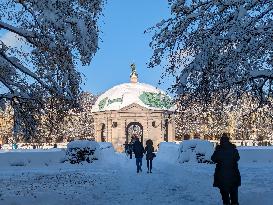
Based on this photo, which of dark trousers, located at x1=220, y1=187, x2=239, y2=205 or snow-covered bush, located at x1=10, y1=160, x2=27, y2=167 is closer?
dark trousers, located at x1=220, y1=187, x2=239, y2=205

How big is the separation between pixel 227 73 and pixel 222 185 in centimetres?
208

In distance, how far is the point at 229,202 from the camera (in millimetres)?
9406

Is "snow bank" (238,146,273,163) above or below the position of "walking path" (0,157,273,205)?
above

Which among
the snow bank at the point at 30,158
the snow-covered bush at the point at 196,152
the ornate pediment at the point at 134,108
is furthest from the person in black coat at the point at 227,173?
the ornate pediment at the point at 134,108

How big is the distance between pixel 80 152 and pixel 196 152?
6157 millimetres

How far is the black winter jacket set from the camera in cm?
927

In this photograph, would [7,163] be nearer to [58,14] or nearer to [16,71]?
[16,71]

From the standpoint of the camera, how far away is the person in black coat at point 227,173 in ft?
30.4

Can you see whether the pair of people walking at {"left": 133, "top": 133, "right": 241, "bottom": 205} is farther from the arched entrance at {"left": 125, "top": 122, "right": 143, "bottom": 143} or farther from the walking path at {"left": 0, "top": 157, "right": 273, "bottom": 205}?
the arched entrance at {"left": 125, "top": 122, "right": 143, "bottom": 143}

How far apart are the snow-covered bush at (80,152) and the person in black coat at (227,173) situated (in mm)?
17540

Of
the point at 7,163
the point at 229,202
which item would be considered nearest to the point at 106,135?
the point at 7,163

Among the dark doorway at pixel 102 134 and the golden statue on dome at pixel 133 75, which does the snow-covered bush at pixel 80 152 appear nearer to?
the dark doorway at pixel 102 134

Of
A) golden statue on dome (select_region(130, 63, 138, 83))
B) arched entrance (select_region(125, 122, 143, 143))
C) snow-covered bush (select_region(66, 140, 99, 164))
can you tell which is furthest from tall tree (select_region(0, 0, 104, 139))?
golden statue on dome (select_region(130, 63, 138, 83))

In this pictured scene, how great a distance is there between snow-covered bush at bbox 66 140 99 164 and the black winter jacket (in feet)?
57.5
